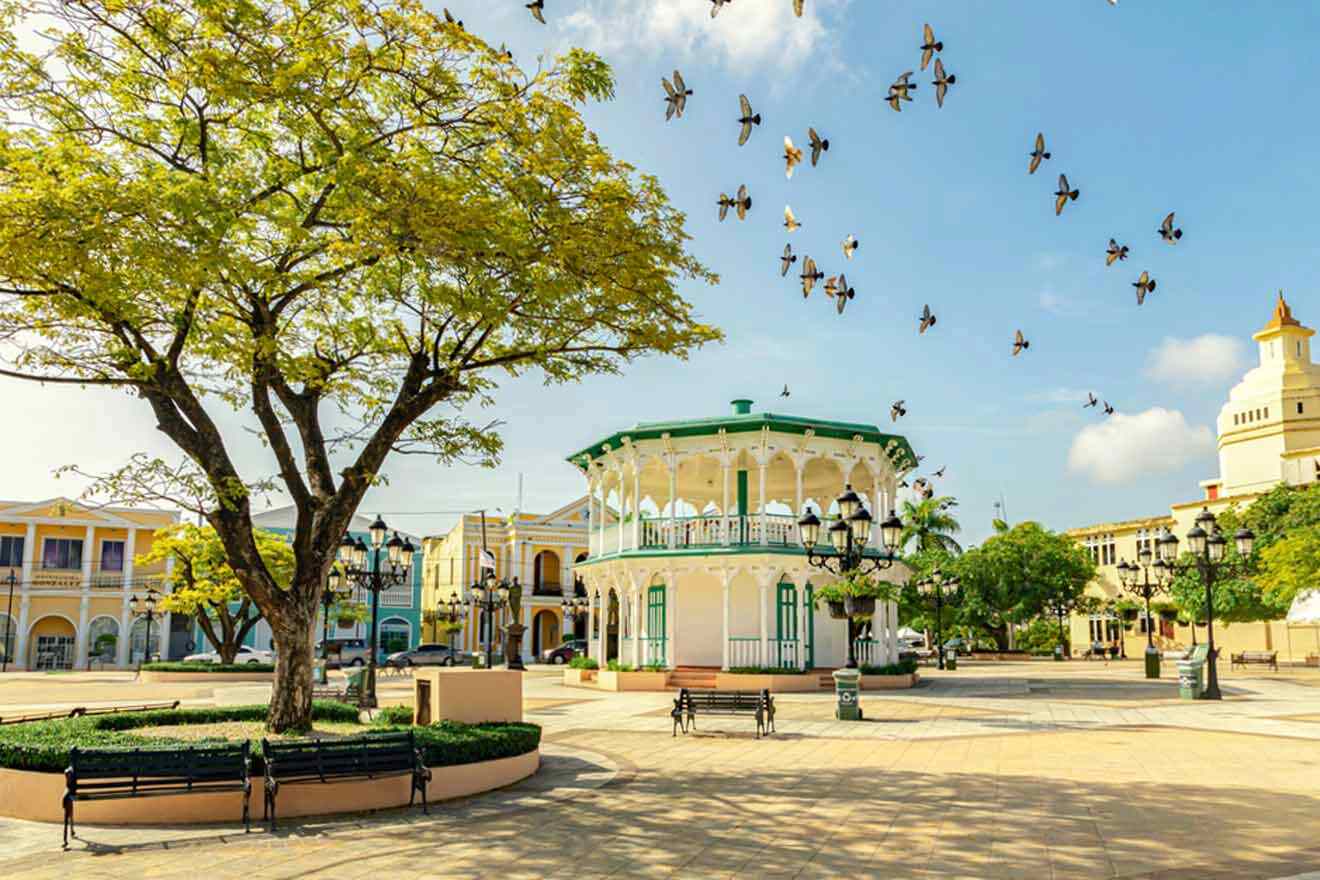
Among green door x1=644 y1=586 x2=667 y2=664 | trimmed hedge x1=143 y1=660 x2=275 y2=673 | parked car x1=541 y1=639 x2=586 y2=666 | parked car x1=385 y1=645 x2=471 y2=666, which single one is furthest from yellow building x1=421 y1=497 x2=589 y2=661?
green door x1=644 y1=586 x2=667 y2=664

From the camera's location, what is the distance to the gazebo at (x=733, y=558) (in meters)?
28.6

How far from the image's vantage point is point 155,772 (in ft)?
31.6

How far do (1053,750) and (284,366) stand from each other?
1221 cm

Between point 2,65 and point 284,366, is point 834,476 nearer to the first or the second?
point 284,366

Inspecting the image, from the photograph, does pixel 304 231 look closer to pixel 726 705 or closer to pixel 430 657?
pixel 726 705

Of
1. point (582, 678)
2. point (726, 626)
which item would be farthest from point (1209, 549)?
point (582, 678)

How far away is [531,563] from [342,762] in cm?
5257

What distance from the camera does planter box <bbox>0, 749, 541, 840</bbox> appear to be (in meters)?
9.77

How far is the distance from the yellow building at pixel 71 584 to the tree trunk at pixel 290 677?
47.1 meters

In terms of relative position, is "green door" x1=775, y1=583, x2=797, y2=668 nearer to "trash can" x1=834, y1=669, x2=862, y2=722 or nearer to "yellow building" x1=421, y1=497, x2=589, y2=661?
"trash can" x1=834, y1=669, x2=862, y2=722

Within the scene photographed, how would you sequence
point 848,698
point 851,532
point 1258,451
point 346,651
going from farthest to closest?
point 1258,451
point 346,651
point 848,698
point 851,532

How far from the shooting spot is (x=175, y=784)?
382 inches

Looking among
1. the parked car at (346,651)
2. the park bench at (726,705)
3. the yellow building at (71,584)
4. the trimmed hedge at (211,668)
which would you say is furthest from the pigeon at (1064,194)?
the yellow building at (71,584)

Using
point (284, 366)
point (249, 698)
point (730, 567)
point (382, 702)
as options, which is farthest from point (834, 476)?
point (284, 366)
